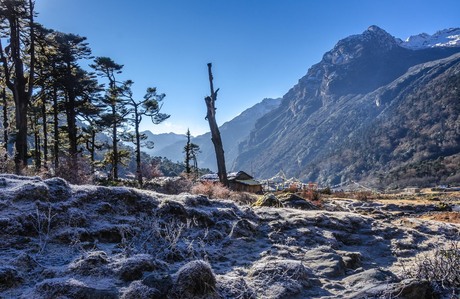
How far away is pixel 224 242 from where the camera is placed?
5.47 metres

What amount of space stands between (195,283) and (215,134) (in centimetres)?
1396

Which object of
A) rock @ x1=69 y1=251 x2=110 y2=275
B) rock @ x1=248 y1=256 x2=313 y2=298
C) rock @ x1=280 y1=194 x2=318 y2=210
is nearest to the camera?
rock @ x1=69 y1=251 x2=110 y2=275

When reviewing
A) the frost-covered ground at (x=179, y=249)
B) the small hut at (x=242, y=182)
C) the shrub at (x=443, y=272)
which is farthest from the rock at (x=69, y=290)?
the small hut at (x=242, y=182)

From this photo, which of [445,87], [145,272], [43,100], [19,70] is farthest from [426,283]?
[445,87]

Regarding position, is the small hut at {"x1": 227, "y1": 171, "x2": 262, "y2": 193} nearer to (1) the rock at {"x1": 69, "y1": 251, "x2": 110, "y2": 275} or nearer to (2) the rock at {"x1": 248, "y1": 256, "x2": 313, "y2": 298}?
(2) the rock at {"x1": 248, "y1": 256, "x2": 313, "y2": 298}

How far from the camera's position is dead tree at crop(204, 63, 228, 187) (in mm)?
16969

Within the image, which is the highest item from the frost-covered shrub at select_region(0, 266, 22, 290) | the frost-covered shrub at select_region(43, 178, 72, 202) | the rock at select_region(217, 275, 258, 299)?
the frost-covered shrub at select_region(43, 178, 72, 202)

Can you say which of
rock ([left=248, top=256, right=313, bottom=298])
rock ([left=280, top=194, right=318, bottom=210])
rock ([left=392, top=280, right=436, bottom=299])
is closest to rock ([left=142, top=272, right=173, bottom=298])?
rock ([left=248, top=256, right=313, bottom=298])

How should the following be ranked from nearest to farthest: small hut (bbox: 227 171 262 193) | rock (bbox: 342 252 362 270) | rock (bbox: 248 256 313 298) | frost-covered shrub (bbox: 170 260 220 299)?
frost-covered shrub (bbox: 170 260 220 299) < rock (bbox: 248 256 313 298) < rock (bbox: 342 252 362 270) < small hut (bbox: 227 171 262 193)

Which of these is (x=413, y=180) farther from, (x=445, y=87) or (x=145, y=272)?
(x=145, y=272)

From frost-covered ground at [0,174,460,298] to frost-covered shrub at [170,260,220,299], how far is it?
0.03ft

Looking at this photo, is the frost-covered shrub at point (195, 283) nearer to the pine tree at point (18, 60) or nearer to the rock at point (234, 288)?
the rock at point (234, 288)

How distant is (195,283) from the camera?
3.71m

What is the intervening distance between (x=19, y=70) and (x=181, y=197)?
12.2m
